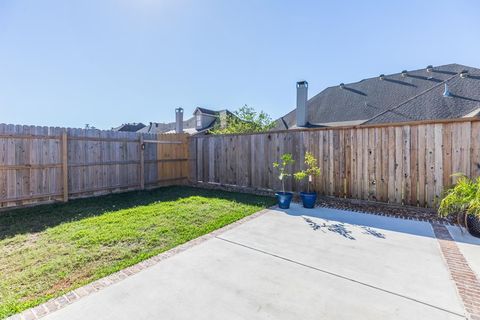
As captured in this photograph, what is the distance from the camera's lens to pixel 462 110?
786 cm

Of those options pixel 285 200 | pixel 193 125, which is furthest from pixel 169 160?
pixel 193 125

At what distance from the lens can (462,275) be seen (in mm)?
2430

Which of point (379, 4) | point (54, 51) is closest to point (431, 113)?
point (379, 4)

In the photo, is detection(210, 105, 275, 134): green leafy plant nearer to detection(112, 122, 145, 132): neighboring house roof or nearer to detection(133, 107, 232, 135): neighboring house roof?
detection(133, 107, 232, 135): neighboring house roof

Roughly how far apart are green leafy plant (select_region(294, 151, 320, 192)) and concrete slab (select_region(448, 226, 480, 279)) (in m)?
2.61

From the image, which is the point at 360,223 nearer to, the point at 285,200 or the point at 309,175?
the point at 285,200

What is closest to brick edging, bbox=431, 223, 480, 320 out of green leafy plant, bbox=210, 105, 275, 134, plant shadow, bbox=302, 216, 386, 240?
plant shadow, bbox=302, 216, 386, 240

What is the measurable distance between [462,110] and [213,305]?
999 centimetres

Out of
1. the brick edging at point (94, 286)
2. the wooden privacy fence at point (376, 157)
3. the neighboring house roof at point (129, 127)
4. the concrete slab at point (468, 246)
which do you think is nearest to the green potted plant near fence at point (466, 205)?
the concrete slab at point (468, 246)

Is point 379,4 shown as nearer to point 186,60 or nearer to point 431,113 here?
point 431,113

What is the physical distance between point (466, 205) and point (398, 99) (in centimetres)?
937

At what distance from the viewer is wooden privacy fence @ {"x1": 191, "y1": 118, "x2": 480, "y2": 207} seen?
179 inches

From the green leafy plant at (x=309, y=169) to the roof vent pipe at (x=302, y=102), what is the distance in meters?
6.84

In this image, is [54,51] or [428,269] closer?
[428,269]
